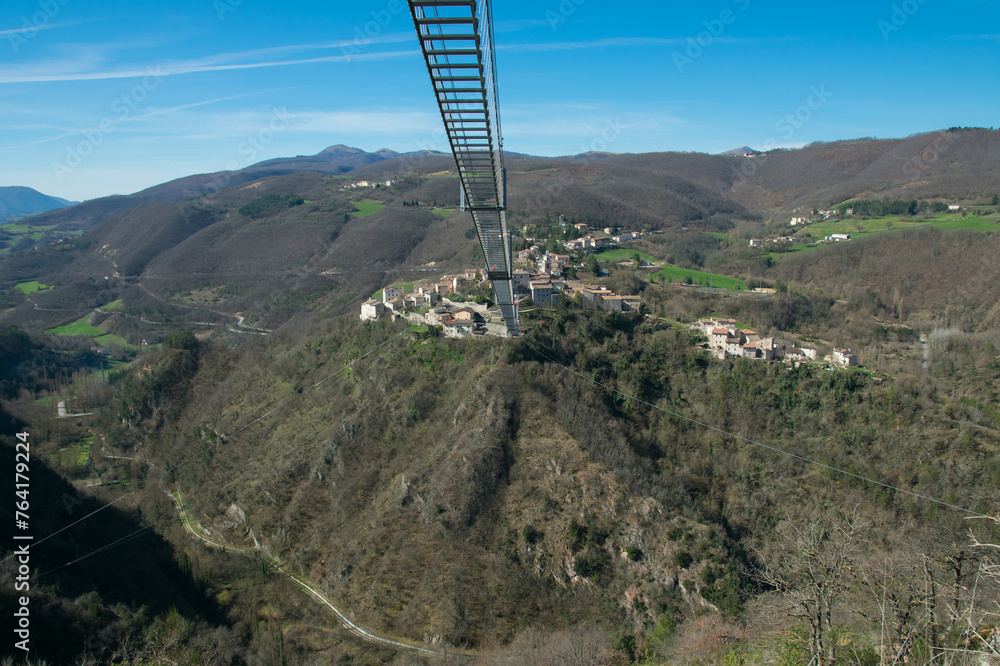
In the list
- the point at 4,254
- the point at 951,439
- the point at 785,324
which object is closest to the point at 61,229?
the point at 4,254

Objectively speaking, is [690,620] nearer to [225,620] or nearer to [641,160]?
[225,620]

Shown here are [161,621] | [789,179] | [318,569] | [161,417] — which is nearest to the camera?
[161,621]

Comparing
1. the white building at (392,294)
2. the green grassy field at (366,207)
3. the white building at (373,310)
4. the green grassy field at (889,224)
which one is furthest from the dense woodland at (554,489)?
the green grassy field at (366,207)

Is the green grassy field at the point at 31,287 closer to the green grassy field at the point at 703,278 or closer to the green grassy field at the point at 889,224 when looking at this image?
the green grassy field at the point at 703,278

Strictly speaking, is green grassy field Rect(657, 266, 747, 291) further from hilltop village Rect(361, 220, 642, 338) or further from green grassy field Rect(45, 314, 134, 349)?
green grassy field Rect(45, 314, 134, 349)

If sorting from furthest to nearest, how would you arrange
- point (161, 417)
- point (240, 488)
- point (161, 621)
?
point (161, 417), point (240, 488), point (161, 621)
